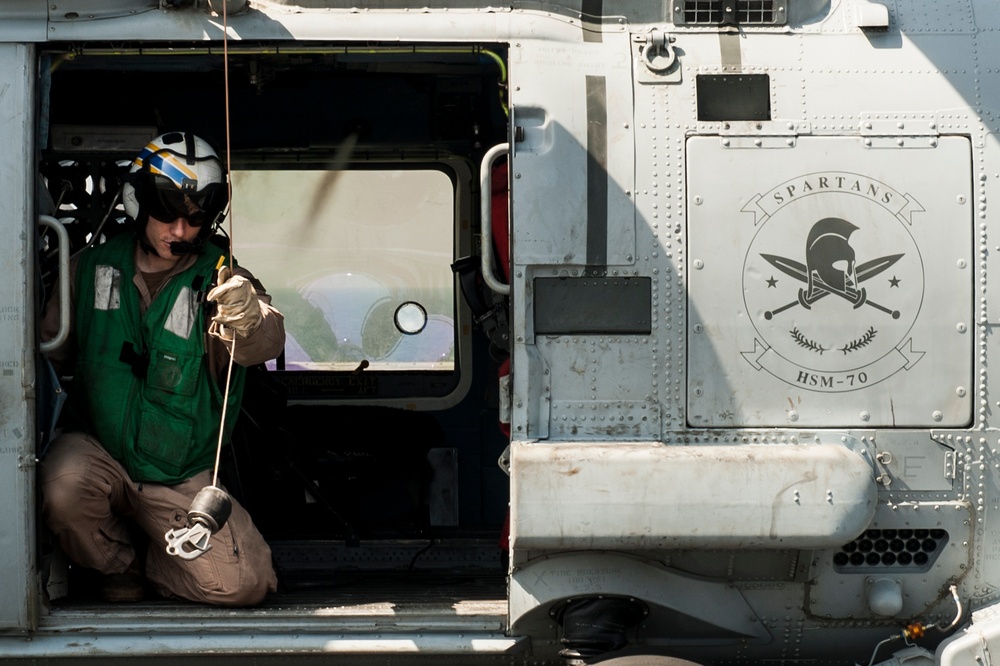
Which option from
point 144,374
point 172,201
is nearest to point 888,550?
point 144,374

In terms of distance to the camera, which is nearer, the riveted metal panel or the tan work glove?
the riveted metal panel

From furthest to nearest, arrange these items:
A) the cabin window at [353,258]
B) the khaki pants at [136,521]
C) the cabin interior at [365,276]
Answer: the cabin window at [353,258] → the cabin interior at [365,276] → the khaki pants at [136,521]

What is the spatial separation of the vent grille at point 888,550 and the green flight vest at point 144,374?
7.98ft

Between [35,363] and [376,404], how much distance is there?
2347 millimetres

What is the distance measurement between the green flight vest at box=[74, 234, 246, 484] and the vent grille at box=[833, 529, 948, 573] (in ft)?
7.98

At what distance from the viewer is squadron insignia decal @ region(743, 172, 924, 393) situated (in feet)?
12.8

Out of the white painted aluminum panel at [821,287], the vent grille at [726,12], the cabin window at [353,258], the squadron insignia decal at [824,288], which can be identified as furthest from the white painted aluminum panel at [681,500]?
the cabin window at [353,258]

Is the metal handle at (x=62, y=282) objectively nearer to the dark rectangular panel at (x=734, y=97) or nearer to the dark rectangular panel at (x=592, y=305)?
the dark rectangular panel at (x=592, y=305)

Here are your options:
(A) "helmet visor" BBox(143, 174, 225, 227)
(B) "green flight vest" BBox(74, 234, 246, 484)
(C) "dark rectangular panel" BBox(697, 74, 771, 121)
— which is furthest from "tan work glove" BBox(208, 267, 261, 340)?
(C) "dark rectangular panel" BBox(697, 74, 771, 121)

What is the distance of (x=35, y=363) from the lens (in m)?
3.90

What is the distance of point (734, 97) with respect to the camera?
3.97 m

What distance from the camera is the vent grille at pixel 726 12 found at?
4.03m

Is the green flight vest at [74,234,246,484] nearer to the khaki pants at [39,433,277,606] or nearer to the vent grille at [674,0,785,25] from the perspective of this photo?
the khaki pants at [39,433,277,606]

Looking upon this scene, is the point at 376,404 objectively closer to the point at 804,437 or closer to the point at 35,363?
the point at 35,363
